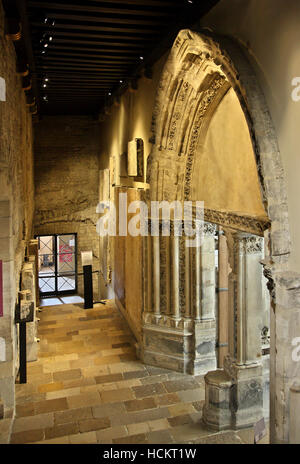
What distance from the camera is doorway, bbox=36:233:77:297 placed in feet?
40.7

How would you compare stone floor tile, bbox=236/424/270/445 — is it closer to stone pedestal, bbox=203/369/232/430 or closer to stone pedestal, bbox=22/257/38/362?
stone pedestal, bbox=203/369/232/430

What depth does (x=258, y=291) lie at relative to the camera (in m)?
4.43

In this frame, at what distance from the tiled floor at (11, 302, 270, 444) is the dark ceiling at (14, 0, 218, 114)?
3694 mm

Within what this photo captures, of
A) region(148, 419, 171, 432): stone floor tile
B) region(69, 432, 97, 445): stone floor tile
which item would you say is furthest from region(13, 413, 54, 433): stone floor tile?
region(148, 419, 171, 432): stone floor tile

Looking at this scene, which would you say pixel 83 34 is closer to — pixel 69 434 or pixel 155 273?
pixel 155 273

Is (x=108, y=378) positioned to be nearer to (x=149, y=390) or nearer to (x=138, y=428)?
(x=149, y=390)

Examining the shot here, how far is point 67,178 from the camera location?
11977 mm

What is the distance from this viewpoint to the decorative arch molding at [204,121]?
10.0ft

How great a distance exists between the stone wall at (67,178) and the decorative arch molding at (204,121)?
265 inches

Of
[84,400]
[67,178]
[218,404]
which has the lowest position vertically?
[84,400]

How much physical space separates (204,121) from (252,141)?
1.94m

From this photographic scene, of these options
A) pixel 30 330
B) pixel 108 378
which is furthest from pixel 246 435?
pixel 30 330

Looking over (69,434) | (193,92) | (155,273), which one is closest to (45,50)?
(193,92)
